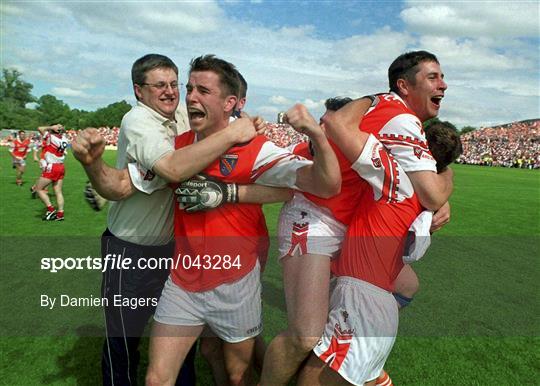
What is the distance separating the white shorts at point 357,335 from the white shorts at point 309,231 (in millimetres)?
287

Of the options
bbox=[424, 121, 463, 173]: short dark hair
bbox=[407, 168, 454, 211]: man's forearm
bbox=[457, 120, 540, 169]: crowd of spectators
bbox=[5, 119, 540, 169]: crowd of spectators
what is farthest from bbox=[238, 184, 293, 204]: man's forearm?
A: bbox=[457, 120, 540, 169]: crowd of spectators

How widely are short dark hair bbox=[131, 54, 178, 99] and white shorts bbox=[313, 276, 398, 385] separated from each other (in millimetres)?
1917

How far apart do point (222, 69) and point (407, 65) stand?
1.28m

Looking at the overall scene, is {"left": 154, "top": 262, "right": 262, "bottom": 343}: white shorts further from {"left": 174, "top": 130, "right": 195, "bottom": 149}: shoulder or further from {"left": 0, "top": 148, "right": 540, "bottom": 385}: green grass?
{"left": 0, "top": 148, "right": 540, "bottom": 385}: green grass

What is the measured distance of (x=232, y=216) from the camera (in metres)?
2.72

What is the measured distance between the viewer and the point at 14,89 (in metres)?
118

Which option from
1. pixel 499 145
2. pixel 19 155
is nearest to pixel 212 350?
pixel 19 155

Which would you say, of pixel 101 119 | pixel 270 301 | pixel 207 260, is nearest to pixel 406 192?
pixel 207 260

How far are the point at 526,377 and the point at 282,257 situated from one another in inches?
105

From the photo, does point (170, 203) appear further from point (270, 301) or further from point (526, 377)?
point (526, 377)

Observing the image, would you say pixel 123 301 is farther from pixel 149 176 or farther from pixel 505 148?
pixel 505 148

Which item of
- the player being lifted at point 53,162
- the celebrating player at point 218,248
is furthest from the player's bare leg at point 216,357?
Answer: the player being lifted at point 53,162

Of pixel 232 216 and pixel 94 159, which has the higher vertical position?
pixel 94 159

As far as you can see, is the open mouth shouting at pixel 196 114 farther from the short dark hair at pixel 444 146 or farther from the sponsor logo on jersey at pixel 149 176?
the short dark hair at pixel 444 146
